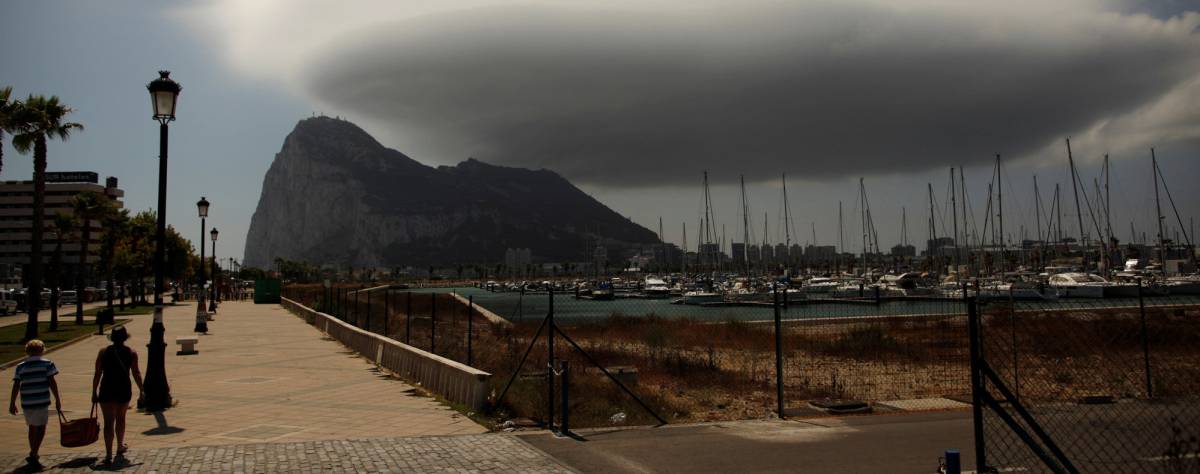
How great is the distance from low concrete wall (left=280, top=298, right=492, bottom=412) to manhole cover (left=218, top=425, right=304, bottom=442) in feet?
9.06

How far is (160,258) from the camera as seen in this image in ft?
48.5

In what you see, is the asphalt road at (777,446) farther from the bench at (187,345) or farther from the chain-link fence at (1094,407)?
the bench at (187,345)

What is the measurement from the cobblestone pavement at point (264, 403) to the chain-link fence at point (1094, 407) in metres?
7.15

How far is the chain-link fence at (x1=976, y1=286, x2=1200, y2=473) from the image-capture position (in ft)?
23.2

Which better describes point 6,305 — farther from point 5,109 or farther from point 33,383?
point 33,383

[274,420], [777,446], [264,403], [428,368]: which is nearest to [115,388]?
[274,420]

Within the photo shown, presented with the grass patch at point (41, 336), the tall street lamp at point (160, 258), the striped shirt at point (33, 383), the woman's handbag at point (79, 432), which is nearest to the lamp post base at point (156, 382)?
the tall street lamp at point (160, 258)

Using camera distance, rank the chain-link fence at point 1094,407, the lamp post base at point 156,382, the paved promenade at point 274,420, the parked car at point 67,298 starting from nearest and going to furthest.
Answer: the chain-link fence at point 1094,407, the paved promenade at point 274,420, the lamp post base at point 156,382, the parked car at point 67,298

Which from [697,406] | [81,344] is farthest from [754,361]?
[81,344]

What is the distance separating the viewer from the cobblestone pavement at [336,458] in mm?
9008

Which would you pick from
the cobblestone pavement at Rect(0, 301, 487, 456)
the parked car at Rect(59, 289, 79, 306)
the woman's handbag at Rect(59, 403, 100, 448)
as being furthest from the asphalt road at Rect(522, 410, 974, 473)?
the parked car at Rect(59, 289, 79, 306)

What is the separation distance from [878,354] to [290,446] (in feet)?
54.3

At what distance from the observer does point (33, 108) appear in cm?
2831

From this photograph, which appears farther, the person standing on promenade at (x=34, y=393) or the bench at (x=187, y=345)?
the bench at (x=187, y=345)
